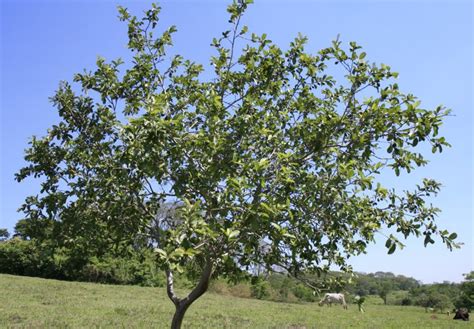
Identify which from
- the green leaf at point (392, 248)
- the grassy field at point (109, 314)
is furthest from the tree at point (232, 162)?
the grassy field at point (109, 314)

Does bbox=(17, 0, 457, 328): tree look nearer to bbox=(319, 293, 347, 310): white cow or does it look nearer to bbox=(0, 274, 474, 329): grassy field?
bbox=(319, 293, 347, 310): white cow

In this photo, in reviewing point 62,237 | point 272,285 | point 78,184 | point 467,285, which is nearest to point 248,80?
point 78,184

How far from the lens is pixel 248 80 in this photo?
7273 mm

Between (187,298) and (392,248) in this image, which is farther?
(187,298)

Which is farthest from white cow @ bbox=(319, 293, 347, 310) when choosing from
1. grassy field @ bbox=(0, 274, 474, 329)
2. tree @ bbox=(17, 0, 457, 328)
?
grassy field @ bbox=(0, 274, 474, 329)

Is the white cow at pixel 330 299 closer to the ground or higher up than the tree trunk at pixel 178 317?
higher up

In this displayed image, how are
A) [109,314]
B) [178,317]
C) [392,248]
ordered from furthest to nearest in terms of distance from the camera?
1. [109,314]
2. [178,317]
3. [392,248]

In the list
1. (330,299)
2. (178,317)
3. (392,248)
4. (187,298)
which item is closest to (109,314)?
(330,299)

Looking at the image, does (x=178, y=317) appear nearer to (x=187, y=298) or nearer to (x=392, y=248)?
(x=187, y=298)

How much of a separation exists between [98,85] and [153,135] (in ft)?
10.2

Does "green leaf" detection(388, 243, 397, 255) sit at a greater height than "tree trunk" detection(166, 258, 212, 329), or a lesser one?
greater

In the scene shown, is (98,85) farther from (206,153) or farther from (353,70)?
(353,70)

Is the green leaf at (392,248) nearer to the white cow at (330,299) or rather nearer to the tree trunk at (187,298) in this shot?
the white cow at (330,299)

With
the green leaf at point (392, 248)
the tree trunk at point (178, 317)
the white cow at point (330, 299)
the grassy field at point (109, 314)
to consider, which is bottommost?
the grassy field at point (109, 314)
